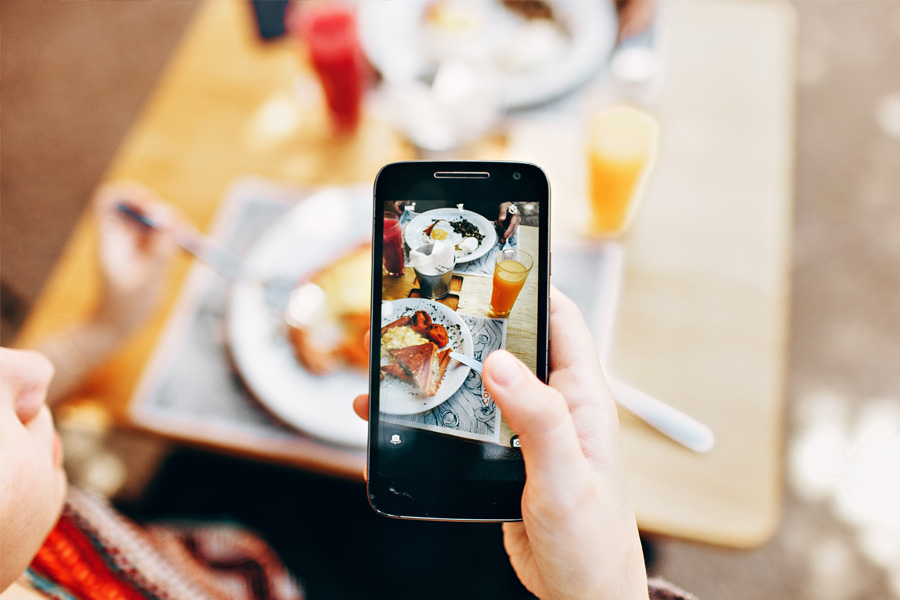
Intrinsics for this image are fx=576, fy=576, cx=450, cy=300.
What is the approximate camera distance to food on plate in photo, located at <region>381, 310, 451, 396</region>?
528 mm

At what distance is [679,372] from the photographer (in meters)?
0.82

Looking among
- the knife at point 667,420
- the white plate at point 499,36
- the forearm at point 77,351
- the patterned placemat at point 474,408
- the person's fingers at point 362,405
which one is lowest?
the knife at point 667,420

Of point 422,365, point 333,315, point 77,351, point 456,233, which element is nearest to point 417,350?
point 422,365

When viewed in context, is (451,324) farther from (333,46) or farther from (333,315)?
(333,46)

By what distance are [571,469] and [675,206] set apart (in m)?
0.61

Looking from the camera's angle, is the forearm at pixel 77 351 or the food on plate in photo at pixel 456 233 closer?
the food on plate in photo at pixel 456 233

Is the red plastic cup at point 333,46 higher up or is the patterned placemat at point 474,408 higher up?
the red plastic cup at point 333,46

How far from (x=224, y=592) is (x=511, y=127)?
88 cm

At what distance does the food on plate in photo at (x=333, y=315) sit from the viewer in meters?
0.80

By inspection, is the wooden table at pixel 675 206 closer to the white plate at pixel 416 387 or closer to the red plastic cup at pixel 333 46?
the red plastic cup at pixel 333 46

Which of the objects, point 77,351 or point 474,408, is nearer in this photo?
point 474,408

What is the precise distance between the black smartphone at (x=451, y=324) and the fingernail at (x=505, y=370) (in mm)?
51

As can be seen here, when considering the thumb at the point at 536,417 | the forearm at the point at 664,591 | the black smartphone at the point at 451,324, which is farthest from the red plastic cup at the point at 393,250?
the forearm at the point at 664,591

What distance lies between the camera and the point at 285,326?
32.6 inches
